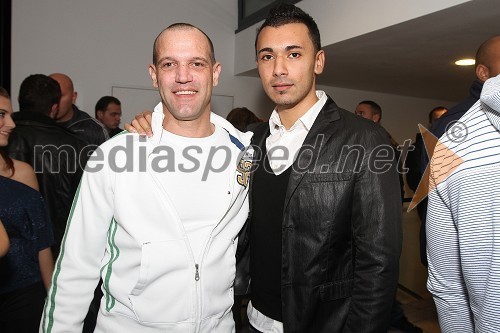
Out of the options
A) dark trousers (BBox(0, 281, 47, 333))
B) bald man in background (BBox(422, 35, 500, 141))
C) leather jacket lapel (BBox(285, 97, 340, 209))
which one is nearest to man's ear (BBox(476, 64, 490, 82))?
bald man in background (BBox(422, 35, 500, 141))

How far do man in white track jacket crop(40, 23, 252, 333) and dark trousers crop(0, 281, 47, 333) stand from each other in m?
0.60

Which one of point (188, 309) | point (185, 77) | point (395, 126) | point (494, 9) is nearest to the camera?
point (188, 309)

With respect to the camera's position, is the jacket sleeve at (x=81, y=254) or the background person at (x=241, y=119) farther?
the background person at (x=241, y=119)

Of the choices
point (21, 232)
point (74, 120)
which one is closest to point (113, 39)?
point (74, 120)

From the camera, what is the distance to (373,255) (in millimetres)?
1333

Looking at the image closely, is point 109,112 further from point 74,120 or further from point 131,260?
point 131,260

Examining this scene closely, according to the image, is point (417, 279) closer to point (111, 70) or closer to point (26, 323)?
point (26, 323)

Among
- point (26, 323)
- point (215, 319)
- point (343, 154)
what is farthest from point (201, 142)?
point (26, 323)

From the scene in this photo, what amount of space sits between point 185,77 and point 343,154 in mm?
636

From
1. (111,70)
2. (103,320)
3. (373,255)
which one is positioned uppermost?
(111,70)

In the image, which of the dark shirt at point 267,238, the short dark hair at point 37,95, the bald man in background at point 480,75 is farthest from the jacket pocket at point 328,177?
the short dark hair at point 37,95

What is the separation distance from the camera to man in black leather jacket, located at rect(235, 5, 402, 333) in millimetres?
1347

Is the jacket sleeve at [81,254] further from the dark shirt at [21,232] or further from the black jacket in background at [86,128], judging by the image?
the black jacket in background at [86,128]

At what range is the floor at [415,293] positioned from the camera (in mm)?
3289
